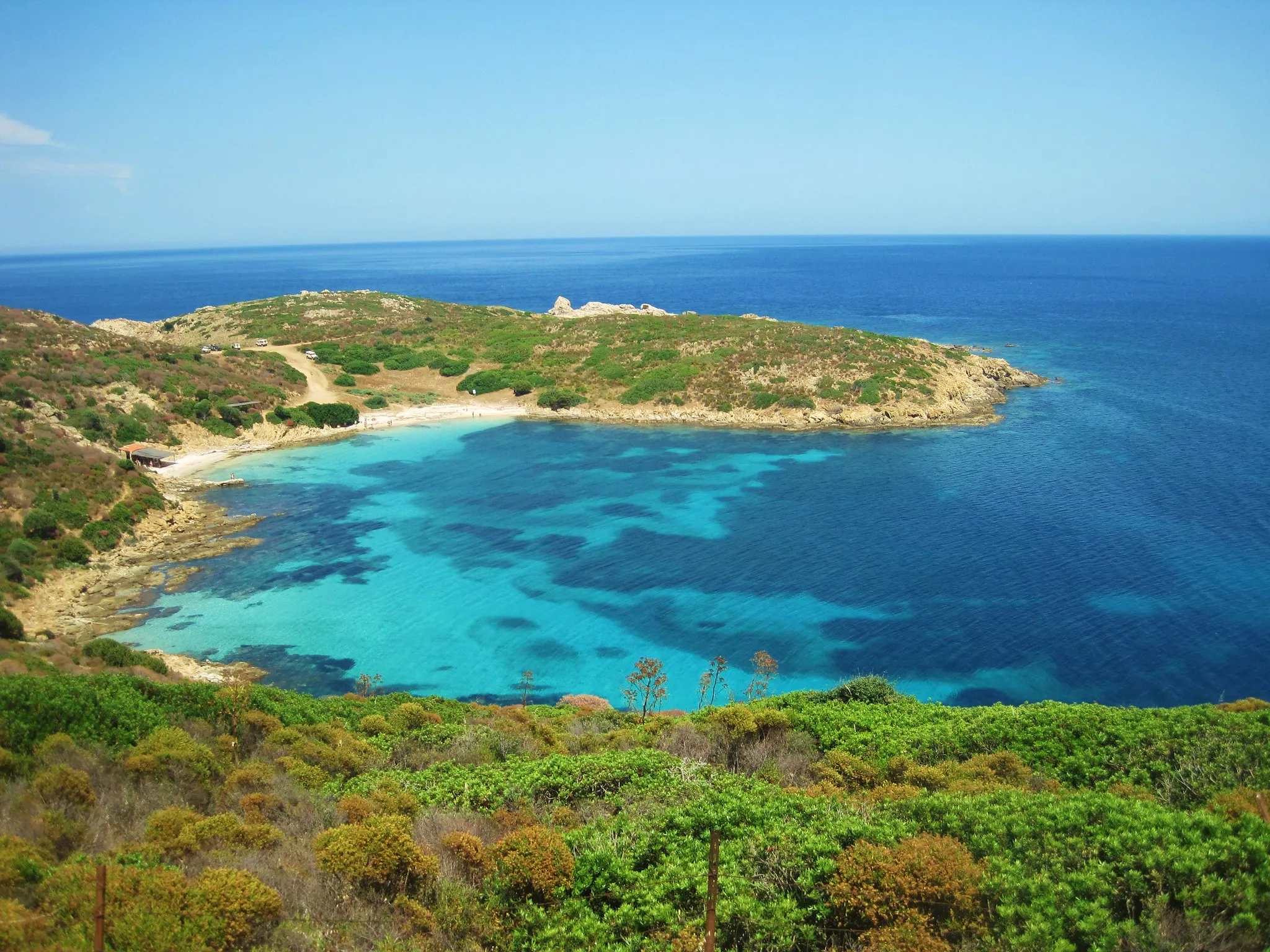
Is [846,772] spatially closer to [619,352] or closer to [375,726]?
[375,726]

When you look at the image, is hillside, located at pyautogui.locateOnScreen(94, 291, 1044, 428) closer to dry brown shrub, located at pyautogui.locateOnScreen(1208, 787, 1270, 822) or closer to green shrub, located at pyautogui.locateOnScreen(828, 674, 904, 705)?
green shrub, located at pyautogui.locateOnScreen(828, 674, 904, 705)

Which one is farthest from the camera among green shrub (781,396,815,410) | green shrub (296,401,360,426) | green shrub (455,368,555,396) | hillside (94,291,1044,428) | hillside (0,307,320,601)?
green shrub (455,368,555,396)

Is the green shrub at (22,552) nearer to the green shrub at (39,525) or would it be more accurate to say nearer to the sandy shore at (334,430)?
the green shrub at (39,525)

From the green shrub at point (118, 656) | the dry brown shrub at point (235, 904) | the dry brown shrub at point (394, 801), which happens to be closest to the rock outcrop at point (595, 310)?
the green shrub at point (118, 656)

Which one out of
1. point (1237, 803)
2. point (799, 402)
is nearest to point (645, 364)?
point (799, 402)

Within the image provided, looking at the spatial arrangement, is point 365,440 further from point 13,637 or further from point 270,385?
point 13,637

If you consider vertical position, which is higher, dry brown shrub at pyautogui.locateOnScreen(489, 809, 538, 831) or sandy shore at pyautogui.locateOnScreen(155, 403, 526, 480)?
dry brown shrub at pyautogui.locateOnScreen(489, 809, 538, 831)

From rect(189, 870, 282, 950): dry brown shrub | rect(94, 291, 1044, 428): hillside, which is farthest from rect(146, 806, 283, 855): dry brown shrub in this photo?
rect(94, 291, 1044, 428): hillside
